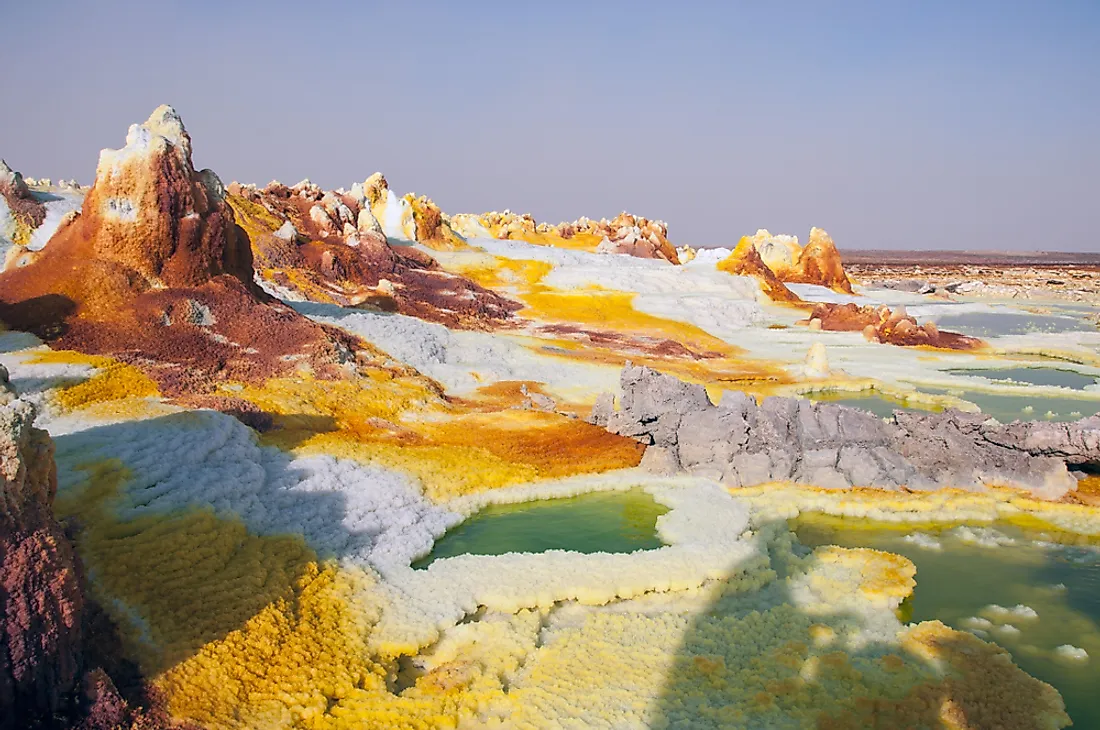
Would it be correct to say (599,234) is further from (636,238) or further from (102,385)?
(102,385)

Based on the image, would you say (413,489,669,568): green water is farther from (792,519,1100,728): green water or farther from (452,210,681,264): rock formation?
(452,210,681,264): rock formation

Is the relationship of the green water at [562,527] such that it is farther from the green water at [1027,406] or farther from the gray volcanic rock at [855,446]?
the green water at [1027,406]

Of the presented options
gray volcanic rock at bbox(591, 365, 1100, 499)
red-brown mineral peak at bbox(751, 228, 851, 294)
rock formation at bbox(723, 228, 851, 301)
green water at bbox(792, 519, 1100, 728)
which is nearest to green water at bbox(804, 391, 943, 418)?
gray volcanic rock at bbox(591, 365, 1100, 499)

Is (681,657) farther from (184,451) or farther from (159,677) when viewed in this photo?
(184,451)

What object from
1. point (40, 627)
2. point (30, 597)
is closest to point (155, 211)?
point (30, 597)

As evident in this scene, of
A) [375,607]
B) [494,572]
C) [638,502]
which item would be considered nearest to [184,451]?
[375,607]

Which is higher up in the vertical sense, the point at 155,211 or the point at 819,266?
the point at 155,211
